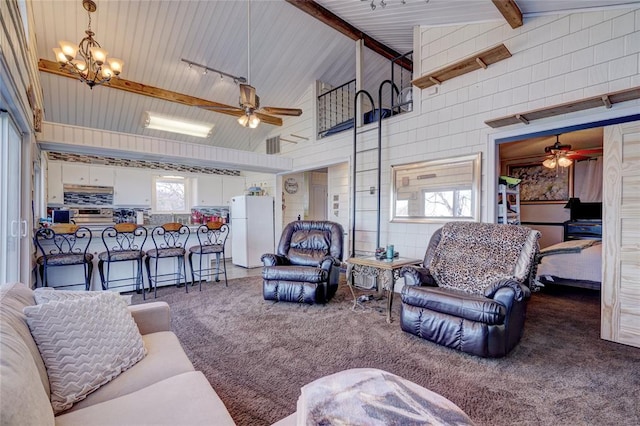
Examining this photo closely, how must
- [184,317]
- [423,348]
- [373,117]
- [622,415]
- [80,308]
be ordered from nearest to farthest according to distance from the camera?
[80,308] < [622,415] < [423,348] < [184,317] < [373,117]

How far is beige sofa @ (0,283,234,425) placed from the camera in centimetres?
74

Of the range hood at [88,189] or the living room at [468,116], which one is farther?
the range hood at [88,189]

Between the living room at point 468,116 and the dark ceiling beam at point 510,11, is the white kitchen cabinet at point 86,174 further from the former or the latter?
the dark ceiling beam at point 510,11

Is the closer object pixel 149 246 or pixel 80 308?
pixel 80 308

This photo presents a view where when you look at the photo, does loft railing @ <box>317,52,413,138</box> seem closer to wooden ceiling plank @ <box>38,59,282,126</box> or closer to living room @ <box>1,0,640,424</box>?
living room @ <box>1,0,640,424</box>

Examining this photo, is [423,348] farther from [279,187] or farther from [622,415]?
[279,187]

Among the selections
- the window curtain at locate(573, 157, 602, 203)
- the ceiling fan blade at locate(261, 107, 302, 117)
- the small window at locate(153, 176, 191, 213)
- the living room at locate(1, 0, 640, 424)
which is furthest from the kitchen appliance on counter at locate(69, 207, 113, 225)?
the window curtain at locate(573, 157, 602, 203)

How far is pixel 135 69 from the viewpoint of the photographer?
16.3ft

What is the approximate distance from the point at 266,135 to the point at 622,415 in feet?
24.4

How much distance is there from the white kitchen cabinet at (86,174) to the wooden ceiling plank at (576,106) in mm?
7160

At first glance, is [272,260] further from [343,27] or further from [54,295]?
[343,27]

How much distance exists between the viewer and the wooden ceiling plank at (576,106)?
8.16 feet

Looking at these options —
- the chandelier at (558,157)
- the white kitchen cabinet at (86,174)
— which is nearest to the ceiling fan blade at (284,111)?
the chandelier at (558,157)

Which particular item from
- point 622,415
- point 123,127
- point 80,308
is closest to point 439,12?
point 622,415
